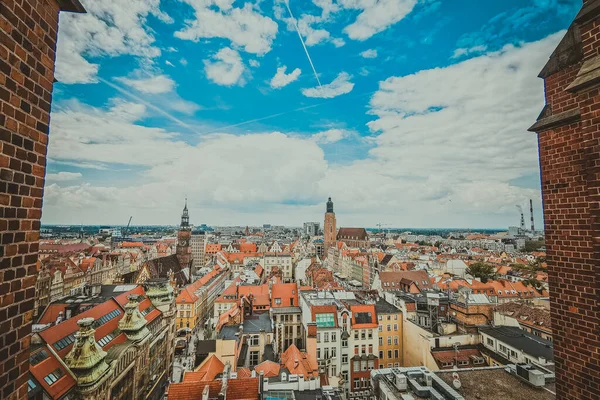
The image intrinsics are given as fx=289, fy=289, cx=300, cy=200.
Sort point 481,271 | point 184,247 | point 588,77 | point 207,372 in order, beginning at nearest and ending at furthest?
point 588,77
point 207,372
point 481,271
point 184,247

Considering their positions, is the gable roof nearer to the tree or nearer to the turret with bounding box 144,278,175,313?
the turret with bounding box 144,278,175,313

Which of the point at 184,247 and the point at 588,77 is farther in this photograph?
the point at 184,247

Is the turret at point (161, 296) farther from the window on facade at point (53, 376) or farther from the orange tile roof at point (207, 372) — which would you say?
the window on facade at point (53, 376)

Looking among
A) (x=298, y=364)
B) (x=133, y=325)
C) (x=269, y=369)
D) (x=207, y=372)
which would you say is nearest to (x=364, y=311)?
(x=298, y=364)

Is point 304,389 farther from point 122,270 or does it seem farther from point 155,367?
point 122,270

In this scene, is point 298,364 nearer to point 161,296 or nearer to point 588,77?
point 161,296

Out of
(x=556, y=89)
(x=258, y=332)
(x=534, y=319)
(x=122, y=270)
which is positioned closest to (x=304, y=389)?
(x=258, y=332)

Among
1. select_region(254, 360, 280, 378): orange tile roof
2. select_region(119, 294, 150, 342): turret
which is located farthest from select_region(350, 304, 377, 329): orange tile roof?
select_region(119, 294, 150, 342): turret
